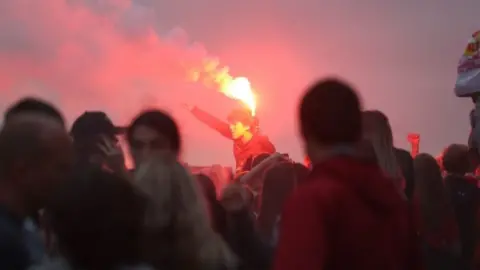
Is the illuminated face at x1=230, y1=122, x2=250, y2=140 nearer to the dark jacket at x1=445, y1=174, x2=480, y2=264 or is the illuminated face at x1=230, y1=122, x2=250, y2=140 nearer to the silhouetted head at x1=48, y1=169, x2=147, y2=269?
the dark jacket at x1=445, y1=174, x2=480, y2=264

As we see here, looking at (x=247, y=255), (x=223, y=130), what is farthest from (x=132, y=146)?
(x=223, y=130)

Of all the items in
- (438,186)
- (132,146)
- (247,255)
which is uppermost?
(132,146)

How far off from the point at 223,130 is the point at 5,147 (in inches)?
344

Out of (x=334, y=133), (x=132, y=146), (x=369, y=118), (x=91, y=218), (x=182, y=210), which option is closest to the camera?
(x=91, y=218)

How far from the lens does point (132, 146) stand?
3.25 metres

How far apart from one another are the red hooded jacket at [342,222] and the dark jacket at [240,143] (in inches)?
211

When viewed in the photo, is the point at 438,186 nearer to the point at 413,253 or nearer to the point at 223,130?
the point at 413,253

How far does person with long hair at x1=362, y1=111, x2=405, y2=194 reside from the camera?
137 inches

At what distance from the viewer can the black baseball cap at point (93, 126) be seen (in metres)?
3.55

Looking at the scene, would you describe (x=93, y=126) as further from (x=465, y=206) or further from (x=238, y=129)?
(x=238, y=129)

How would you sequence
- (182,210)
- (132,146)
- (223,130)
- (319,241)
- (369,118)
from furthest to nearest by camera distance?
(223,130) < (369,118) < (132,146) < (182,210) < (319,241)

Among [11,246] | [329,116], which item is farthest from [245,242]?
[11,246]

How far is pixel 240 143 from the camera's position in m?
9.70

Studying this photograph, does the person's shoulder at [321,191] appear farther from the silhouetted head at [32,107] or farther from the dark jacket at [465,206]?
the dark jacket at [465,206]
